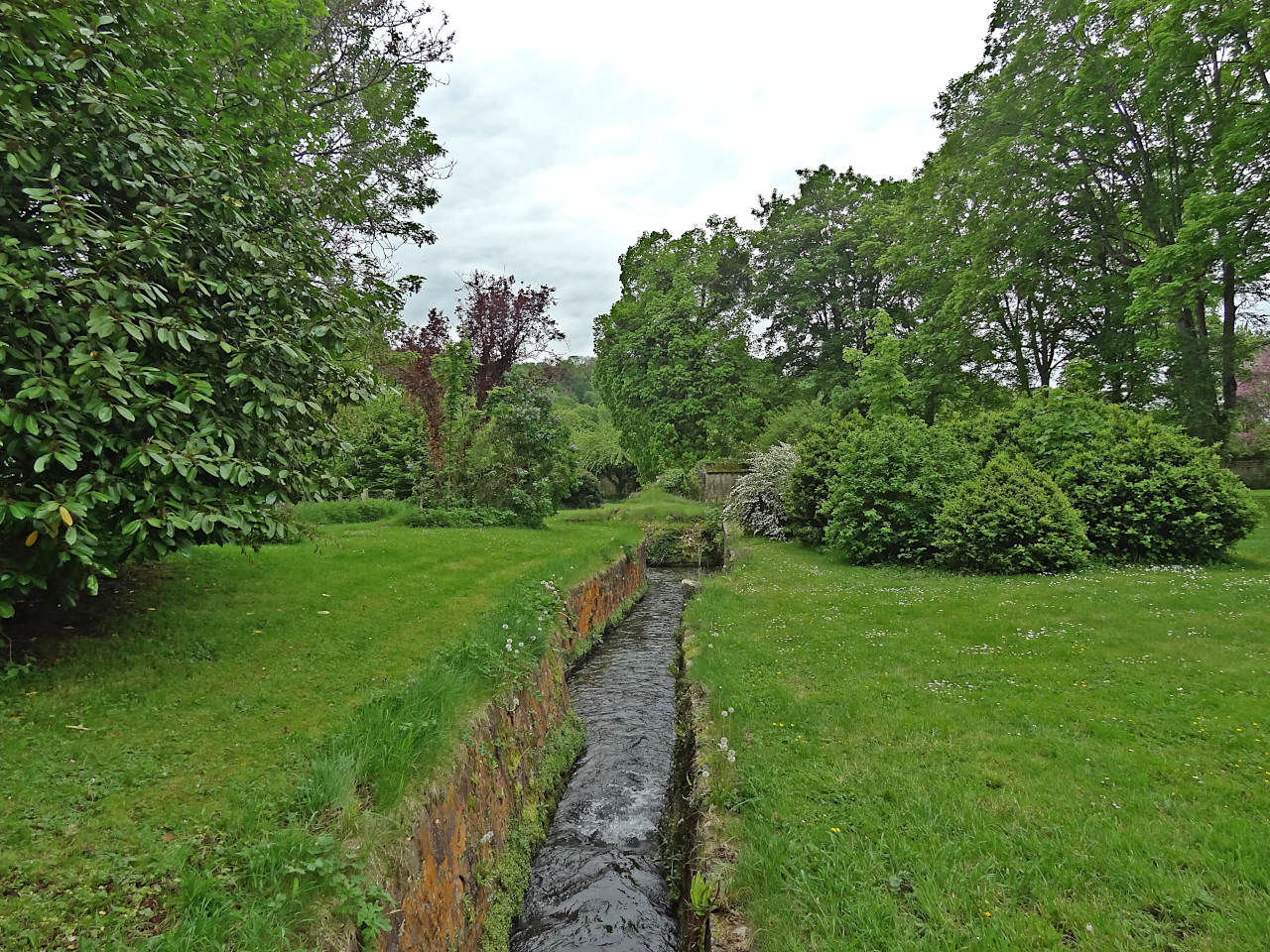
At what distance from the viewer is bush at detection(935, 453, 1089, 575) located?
10.1 meters

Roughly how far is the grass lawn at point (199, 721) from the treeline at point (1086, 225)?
14.6 meters

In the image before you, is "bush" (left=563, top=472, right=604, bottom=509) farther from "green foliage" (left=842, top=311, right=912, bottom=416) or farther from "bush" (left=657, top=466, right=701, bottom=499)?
"green foliage" (left=842, top=311, right=912, bottom=416)

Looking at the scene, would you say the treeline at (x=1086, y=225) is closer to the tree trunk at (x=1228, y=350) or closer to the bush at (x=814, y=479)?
the tree trunk at (x=1228, y=350)

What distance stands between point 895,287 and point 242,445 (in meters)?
25.5

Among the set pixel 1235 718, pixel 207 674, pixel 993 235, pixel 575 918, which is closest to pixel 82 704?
pixel 207 674

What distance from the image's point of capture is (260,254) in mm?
4168

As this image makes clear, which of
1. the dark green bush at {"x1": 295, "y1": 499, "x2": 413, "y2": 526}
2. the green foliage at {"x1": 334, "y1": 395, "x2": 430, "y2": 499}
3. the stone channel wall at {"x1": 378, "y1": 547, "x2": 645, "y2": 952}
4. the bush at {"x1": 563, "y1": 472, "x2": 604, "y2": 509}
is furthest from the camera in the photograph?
the bush at {"x1": 563, "y1": 472, "x2": 604, "y2": 509}

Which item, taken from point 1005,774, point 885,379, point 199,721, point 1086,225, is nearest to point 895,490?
point 885,379

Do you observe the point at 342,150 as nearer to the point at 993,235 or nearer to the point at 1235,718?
the point at 1235,718

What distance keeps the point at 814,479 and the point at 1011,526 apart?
5249 millimetres

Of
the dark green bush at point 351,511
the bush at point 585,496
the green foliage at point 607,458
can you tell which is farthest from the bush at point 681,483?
the dark green bush at point 351,511

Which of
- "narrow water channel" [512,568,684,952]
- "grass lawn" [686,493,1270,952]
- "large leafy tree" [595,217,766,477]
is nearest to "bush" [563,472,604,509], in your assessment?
"large leafy tree" [595,217,766,477]

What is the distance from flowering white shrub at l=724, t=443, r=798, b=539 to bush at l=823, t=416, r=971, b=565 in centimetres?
406

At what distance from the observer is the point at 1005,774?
3918 millimetres
